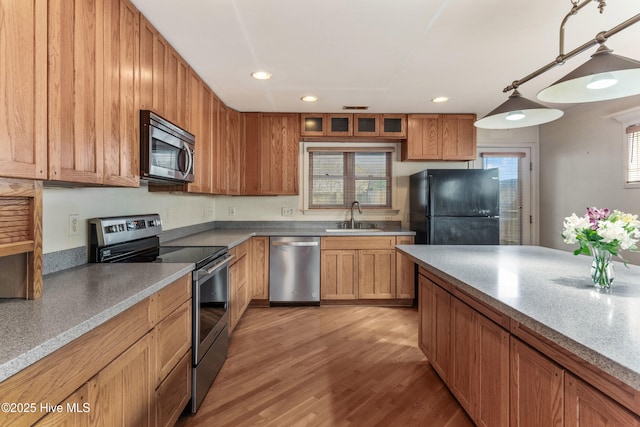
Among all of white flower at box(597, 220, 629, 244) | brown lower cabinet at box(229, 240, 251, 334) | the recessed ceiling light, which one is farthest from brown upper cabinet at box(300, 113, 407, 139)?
white flower at box(597, 220, 629, 244)

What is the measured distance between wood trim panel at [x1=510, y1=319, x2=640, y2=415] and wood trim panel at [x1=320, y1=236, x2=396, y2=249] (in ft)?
7.90

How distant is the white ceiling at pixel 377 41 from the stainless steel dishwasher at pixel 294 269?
162 centimetres

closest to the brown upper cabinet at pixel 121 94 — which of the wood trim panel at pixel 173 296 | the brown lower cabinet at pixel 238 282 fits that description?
the wood trim panel at pixel 173 296

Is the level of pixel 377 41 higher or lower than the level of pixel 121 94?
higher

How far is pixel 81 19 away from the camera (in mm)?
1296

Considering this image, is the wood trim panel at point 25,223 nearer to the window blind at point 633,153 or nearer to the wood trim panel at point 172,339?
the wood trim panel at point 172,339

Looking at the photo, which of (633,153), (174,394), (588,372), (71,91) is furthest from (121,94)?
(633,153)

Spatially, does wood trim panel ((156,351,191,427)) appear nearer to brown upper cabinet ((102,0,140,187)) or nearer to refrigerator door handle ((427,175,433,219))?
brown upper cabinet ((102,0,140,187))

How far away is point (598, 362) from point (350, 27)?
1987 millimetres

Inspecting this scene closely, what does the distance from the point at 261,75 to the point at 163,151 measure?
1.17 metres

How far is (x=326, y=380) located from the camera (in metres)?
2.12

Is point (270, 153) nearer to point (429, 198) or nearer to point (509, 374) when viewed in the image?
point (429, 198)

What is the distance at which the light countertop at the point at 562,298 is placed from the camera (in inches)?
30.6

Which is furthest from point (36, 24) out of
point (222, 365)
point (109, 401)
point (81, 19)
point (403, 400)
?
point (403, 400)
